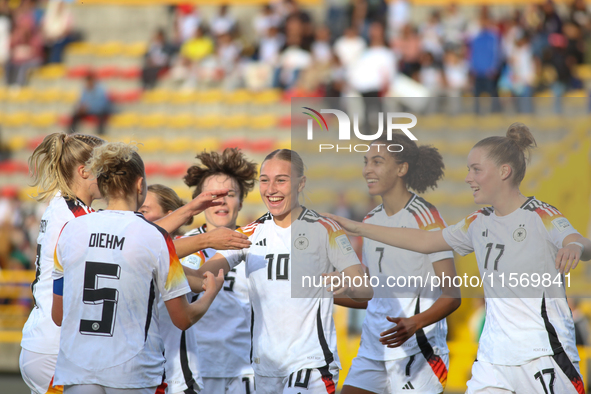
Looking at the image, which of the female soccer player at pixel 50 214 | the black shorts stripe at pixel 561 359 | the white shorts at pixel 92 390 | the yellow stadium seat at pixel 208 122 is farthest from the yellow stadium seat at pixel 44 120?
the black shorts stripe at pixel 561 359

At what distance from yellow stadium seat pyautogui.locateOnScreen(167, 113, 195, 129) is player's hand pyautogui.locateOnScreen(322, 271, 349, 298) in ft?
39.0

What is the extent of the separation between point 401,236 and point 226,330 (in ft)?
4.94

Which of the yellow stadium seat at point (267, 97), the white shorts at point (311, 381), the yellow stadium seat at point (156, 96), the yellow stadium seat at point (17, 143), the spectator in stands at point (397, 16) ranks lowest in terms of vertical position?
the white shorts at point (311, 381)

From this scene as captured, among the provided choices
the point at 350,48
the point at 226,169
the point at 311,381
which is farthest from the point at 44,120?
the point at 311,381

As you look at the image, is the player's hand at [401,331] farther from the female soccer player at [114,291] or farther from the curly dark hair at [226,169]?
the curly dark hair at [226,169]

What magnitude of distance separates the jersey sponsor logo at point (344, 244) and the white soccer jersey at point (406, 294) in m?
0.59

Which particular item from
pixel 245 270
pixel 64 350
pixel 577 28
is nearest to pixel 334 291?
pixel 245 270

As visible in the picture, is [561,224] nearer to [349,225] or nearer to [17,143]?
[349,225]

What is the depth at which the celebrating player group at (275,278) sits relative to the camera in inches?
148

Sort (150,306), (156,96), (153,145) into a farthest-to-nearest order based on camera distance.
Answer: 1. (156,96)
2. (153,145)
3. (150,306)

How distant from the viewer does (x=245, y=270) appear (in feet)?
17.0

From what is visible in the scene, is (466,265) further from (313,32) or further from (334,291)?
(313,32)

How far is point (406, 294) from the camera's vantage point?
5.21 metres

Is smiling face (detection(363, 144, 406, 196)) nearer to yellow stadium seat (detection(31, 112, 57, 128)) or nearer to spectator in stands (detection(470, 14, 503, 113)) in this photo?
spectator in stands (detection(470, 14, 503, 113))
